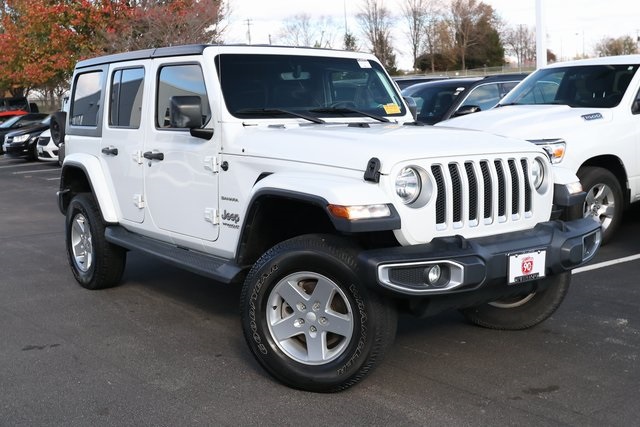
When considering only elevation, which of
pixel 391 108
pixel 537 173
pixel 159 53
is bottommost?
pixel 537 173

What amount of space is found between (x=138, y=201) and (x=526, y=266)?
310cm

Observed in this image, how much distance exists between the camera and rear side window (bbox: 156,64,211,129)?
538cm

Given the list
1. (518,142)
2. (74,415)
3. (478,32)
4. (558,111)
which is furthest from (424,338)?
(478,32)

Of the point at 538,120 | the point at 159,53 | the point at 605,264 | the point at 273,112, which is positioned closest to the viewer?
the point at 273,112

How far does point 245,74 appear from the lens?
17.9 ft

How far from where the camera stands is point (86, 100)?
7.09m

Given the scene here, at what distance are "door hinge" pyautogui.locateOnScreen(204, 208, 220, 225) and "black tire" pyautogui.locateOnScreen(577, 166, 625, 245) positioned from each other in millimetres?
4080

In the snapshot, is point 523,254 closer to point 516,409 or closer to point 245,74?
point 516,409

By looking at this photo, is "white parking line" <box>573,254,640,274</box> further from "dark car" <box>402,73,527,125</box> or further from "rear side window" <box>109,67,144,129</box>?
"dark car" <box>402,73,527,125</box>

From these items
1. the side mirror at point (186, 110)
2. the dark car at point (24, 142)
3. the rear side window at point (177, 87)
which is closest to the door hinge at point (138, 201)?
the rear side window at point (177, 87)

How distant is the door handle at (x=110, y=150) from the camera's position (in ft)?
20.9

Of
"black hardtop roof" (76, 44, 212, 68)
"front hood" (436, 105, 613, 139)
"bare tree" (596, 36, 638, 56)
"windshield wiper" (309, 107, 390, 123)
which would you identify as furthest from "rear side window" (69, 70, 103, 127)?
"bare tree" (596, 36, 638, 56)

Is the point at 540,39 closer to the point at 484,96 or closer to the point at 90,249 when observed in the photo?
the point at 484,96

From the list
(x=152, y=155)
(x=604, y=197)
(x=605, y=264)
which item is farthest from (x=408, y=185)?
(x=604, y=197)
